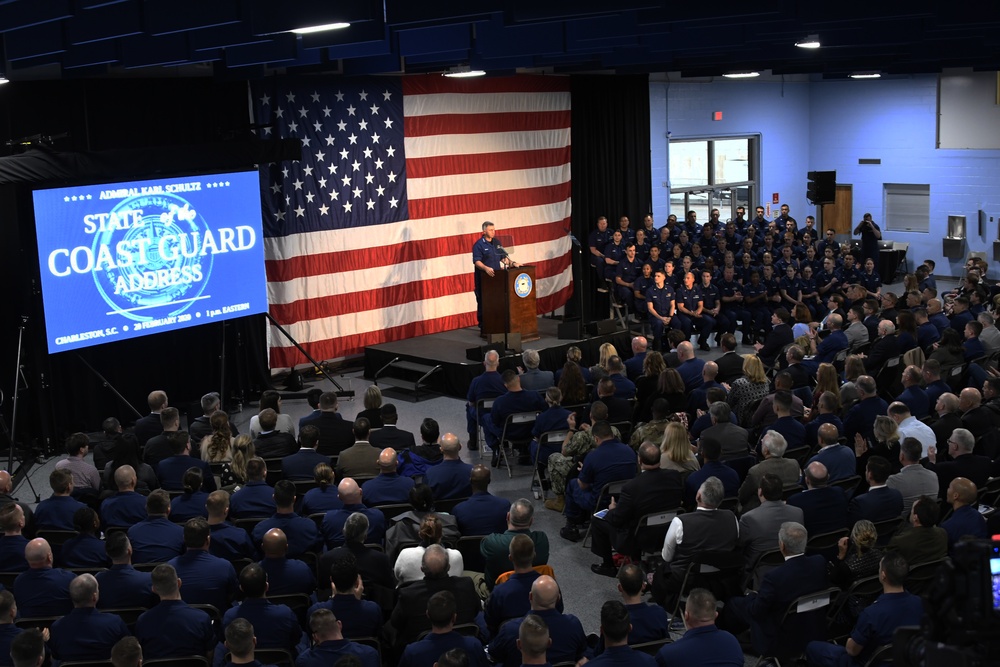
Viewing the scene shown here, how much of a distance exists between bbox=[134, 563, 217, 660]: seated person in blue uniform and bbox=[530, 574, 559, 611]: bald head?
157 centimetres

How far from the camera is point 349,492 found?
6.13 meters

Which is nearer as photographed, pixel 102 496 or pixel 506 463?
pixel 102 496

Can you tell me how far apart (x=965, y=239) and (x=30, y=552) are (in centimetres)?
1817

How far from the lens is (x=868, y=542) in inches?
227

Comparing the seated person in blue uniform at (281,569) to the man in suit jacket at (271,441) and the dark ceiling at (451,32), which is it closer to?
the man in suit jacket at (271,441)

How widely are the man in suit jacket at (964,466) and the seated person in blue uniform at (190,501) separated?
4581mm

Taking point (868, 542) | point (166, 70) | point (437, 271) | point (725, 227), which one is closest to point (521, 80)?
point (437, 271)

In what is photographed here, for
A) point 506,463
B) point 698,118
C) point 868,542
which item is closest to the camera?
point 868,542

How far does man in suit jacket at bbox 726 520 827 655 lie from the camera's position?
17.8ft

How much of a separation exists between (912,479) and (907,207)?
50.7 feet

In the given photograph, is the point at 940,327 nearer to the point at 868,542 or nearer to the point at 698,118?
the point at 868,542

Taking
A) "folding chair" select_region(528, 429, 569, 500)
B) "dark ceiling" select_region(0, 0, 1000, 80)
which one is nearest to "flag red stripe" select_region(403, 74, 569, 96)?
"dark ceiling" select_region(0, 0, 1000, 80)

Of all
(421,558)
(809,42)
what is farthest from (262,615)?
(809,42)

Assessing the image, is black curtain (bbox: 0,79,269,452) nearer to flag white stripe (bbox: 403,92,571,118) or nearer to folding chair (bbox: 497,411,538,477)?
flag white stripe (bbox: 403,92,571,118)
